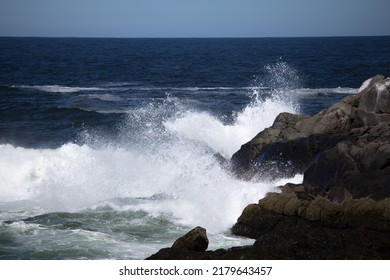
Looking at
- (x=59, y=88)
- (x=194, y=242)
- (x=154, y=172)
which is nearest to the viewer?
(x=194, y=242)

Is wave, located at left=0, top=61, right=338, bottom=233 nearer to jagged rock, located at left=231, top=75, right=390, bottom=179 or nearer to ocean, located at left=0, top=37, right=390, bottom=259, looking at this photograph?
ocean, located at left=0, top=37, right=390, bottom=259

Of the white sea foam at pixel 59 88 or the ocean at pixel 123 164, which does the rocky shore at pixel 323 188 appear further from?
the white sea foam at pixel 59 88

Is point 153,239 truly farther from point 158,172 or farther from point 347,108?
point 347,108

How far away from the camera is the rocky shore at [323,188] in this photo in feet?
28.3

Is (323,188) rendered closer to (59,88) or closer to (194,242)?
(194,242)

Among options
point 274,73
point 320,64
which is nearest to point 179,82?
point 274,73

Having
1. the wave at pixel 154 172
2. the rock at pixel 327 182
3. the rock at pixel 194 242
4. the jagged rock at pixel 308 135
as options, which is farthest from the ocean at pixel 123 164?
the rock at pixel 194 242

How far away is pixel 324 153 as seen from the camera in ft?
41.6

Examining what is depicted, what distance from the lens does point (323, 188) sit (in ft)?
39.2

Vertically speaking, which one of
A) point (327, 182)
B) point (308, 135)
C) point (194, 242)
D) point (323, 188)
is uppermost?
point (308, 135)

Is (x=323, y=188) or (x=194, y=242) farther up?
(x=323, y=188)

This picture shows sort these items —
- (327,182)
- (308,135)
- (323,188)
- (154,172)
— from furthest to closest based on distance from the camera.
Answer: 1. (154,172)
2. (308,135)
3. (327,182)
4. (323,188)

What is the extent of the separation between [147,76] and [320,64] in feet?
54.5

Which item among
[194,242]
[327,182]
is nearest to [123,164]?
[327,182]
